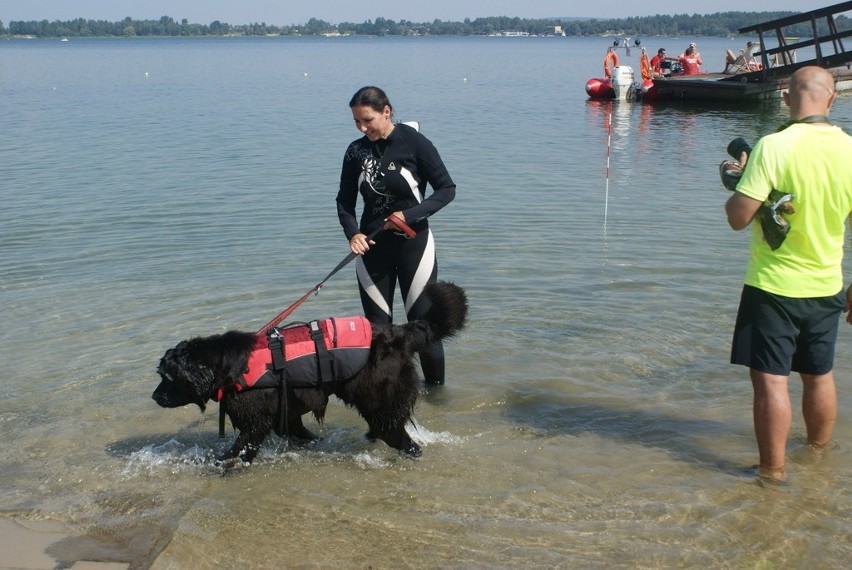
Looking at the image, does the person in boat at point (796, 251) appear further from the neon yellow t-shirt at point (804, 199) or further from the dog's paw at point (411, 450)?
the dog's paw at point (411, 450)

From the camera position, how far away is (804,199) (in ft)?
12.7

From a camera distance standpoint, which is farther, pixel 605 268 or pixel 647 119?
pixel 647 119

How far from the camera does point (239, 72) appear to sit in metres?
58.5

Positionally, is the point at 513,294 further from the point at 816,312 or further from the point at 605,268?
the point at 816,312

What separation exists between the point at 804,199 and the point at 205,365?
3.01m

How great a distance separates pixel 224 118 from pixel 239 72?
34218 millimetres

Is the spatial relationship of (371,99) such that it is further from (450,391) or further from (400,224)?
(450,391)

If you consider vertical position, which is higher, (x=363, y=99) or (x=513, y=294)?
(x=363, y=99)

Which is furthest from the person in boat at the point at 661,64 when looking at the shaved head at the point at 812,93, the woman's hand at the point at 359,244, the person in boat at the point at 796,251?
the shaved head at the point at 812,93

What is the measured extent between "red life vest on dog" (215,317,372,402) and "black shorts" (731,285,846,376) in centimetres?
193

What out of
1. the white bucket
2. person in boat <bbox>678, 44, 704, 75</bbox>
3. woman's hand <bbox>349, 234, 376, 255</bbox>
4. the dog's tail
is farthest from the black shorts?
person in boat <bbox>678, 44, 704, 75</bbox>

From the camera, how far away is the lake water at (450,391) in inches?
160

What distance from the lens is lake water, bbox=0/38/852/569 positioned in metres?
4.05

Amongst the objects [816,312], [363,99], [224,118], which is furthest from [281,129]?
[816,312]
